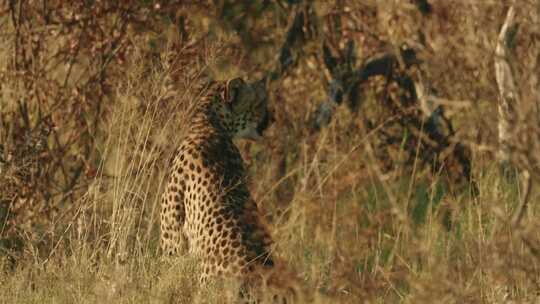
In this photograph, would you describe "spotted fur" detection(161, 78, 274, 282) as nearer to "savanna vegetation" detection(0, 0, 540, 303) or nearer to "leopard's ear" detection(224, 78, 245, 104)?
"leopard's ear" detection(224, 78, 245, 104)

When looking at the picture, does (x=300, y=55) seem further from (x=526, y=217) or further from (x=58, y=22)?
(x=526, y=217)

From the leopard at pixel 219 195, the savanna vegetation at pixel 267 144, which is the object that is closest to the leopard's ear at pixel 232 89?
the leopard at pixel 219 195

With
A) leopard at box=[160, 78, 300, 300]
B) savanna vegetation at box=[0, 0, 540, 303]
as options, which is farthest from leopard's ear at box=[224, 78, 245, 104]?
savanna vegetation at box=[0, 0, 540, 303]

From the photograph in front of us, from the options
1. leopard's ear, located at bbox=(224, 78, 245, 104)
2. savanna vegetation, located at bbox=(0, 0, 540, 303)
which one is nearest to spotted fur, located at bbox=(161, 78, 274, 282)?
leopard's ear, located at bbox=(224, 78, 245, 104)

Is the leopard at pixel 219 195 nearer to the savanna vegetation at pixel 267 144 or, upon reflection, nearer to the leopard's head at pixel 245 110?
the leopard's head at pixel 245 110

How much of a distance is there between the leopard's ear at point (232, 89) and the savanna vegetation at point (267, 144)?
0.42 feet

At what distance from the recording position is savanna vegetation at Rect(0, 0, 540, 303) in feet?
15.8

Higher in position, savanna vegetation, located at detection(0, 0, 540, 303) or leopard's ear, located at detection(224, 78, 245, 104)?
leopard's ear, located at detection(224, 78, 245, 104)

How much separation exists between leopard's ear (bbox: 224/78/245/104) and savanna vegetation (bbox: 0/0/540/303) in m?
0.13

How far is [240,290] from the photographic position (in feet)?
15.2

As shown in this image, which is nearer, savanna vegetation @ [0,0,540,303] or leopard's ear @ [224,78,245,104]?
savanna vegetation @ [0,0,540,303]

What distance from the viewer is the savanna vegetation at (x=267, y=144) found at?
15.8 feet

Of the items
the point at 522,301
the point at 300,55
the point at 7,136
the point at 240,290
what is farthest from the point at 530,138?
the point at 300,55

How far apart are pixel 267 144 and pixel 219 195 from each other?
2083mm
